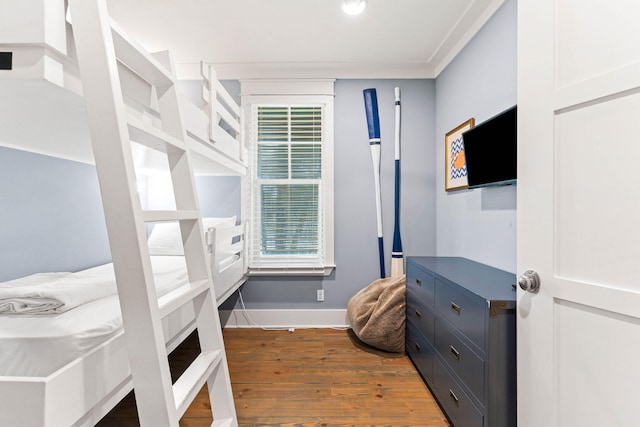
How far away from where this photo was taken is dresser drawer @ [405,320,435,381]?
6.02ft

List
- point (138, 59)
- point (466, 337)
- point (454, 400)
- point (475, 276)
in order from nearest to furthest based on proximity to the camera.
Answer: point (138, 59)
point (466, 337)
point (454, 400)
point (475, 276)

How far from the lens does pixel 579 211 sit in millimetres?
930

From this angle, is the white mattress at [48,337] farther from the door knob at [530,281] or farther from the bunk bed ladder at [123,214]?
the door knob at [530,281]

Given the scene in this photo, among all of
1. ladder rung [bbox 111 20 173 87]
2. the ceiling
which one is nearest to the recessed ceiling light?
the ceiling

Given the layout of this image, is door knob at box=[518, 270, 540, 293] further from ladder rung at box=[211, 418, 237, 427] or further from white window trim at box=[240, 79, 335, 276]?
white window trim at box=[240, 79, 335, 276]

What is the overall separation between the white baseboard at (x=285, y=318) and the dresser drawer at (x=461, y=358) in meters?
1.19

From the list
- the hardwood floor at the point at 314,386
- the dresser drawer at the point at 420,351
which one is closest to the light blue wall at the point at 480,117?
the dresser drawer at the point at 420,351

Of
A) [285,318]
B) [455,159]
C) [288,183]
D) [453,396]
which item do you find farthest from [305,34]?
[453,396]

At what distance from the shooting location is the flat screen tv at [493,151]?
1504 millimetres

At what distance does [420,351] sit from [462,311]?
2.34 feet

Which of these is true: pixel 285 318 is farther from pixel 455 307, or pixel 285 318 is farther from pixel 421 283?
pixel 455 307

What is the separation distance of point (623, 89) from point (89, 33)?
1.49 m

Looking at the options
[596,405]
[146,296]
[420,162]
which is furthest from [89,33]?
[420,162]

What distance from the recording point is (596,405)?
0.88 metres
